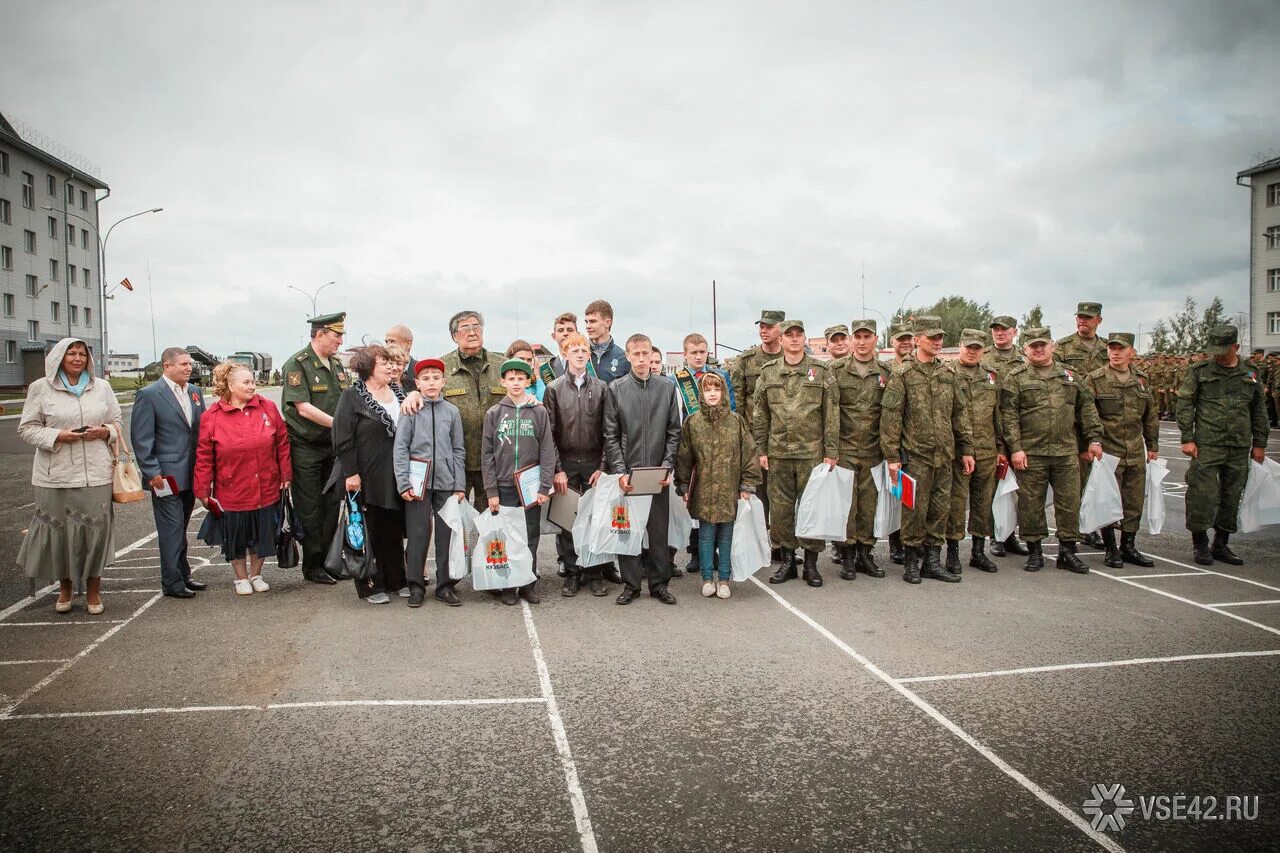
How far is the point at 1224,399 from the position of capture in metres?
7.82

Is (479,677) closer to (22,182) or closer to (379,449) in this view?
(379,449)

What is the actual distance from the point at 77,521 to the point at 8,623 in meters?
A: 0.84

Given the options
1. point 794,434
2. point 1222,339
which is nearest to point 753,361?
point 794,434

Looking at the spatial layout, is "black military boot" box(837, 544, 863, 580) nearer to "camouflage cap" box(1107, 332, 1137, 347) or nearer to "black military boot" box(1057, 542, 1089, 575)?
"black military boot" box(1057, 542, 1089, 575)

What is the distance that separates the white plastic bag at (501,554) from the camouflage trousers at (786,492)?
93.7 inches

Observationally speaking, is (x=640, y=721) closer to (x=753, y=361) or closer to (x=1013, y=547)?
(x=753, y=361)

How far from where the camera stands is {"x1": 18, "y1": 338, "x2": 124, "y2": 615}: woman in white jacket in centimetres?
579

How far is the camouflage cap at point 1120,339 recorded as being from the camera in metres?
7.96

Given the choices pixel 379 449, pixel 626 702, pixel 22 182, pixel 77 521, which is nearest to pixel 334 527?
pixel 379 449

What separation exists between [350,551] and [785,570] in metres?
3.84

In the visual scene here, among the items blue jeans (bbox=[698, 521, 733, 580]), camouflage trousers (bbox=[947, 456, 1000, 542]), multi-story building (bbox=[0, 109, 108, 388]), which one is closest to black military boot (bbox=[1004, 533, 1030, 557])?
camouflage trousers (bbox=[947, 456, 1000, 542])

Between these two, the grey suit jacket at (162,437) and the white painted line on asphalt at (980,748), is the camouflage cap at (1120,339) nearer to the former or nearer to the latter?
the white painted line on asphalt at (980,748)

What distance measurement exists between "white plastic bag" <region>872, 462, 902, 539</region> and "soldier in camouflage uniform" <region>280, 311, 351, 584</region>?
5.04 meters

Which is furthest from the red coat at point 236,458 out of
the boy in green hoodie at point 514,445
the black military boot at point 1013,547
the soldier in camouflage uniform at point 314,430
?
the black military boot at point 1013,547
